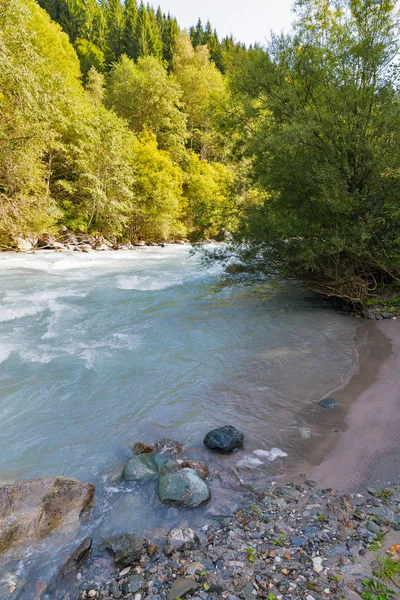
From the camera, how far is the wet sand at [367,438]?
11.0 feet

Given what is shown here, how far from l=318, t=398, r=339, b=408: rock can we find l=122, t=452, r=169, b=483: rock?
8.34 ft

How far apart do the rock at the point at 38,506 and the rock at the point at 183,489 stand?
72cm

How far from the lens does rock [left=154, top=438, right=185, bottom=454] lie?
3924mm

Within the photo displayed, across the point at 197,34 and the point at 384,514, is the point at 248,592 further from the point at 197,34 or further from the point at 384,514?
the point at 197,34

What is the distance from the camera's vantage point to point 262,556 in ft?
8.01

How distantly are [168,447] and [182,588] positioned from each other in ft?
5.88

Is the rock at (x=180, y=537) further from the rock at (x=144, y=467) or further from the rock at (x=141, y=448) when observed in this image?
the rock at (x=141, y=448)

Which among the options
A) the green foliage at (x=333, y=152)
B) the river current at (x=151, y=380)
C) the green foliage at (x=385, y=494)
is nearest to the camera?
the green foliage at (x=385, y=494)

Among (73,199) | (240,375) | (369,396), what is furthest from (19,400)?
(73,199)

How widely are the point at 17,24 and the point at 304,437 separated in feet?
56.7

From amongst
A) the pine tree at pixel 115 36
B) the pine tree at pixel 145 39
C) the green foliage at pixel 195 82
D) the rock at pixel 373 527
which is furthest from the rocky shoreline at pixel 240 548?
the pine tree at pixel 115 36

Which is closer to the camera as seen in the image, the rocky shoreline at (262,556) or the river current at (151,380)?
the rocky shoreline at (262,556)

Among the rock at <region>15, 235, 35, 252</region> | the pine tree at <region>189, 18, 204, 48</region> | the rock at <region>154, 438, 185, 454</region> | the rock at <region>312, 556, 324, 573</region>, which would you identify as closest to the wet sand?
the rock at <region>312, 556, 324, 573</region>

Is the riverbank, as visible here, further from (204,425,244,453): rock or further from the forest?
the forest
